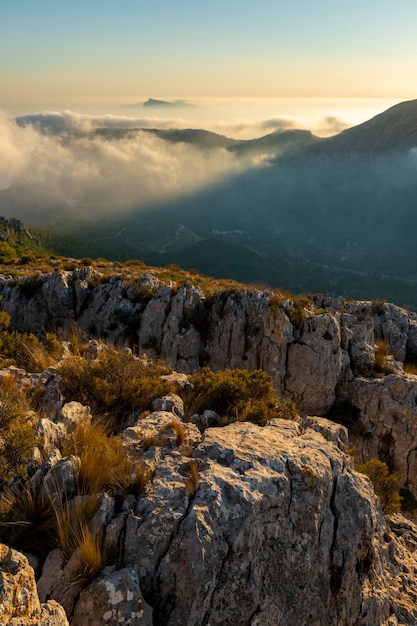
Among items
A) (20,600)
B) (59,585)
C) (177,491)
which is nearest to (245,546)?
(177,491)

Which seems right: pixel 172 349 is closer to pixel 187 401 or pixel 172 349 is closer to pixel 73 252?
pixel 187 401

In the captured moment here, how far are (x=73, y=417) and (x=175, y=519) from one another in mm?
2934

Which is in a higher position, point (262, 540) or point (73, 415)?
point (73, 415)

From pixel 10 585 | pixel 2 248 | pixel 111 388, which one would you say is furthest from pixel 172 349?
pixel 2 248

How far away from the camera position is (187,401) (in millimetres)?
9281

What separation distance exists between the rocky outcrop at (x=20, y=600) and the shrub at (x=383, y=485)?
7692 millimetres

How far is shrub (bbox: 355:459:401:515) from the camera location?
31.8ft

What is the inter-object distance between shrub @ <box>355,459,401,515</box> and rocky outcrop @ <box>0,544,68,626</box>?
25.2 feet

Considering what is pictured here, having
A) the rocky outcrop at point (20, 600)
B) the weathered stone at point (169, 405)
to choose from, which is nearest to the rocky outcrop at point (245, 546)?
the rocky outcrop at point (20, 600)

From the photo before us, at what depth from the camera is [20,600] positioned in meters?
3.76

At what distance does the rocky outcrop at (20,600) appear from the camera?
3600 millimetres

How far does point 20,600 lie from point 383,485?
9148mm

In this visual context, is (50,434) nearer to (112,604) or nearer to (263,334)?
(112,604)

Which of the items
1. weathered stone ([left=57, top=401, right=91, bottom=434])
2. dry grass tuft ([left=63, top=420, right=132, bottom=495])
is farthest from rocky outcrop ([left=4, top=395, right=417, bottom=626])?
weathered stone ([left=57, top=401, right=91, bottom=434])
